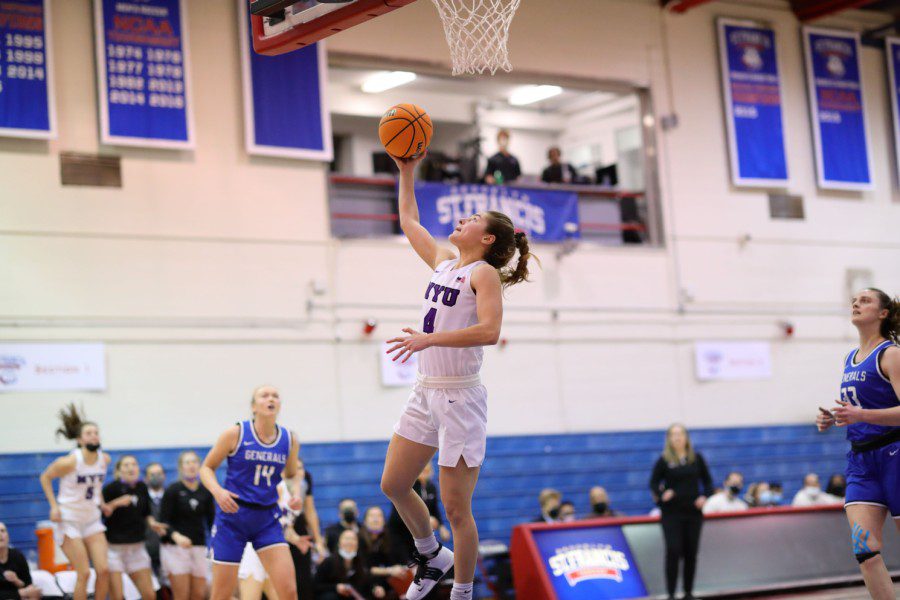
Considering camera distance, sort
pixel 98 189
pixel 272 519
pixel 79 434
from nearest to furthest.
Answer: pixel 272 519
pixel 79 434
pixel 98 189

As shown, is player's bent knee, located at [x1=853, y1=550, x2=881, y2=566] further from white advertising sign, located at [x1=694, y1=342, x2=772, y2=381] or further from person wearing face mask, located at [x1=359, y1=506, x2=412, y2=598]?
white advertising sign, located at [x1=694, y1=342, x2=772, y2=381]

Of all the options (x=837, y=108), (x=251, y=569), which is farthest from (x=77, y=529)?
(x=837, y=108)

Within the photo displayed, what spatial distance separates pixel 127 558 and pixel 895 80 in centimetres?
1588

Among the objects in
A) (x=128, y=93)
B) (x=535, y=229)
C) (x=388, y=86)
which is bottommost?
(x=535, y=229)

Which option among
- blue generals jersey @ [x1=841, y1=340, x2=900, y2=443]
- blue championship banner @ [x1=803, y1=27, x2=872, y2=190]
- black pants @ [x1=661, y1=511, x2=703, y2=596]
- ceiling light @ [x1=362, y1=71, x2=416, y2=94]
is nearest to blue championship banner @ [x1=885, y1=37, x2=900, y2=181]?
blue championship banner @ [x1=803, y1=27, x2=872, y2=190]

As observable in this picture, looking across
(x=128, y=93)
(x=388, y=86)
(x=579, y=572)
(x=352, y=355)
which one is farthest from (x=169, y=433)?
(x=388, y=86)

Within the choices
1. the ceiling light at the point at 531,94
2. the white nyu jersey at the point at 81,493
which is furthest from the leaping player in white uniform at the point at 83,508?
the ceiling light at the point at 531,94

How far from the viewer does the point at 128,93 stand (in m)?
14.1

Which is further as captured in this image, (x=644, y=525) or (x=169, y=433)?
(x=169, y=433)

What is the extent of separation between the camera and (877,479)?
6.91 m

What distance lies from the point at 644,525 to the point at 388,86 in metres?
10.3

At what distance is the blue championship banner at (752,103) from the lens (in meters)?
18.7

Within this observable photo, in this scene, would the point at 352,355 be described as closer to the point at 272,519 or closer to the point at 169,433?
the point at 169,433

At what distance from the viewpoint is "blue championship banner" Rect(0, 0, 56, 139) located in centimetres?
1335
